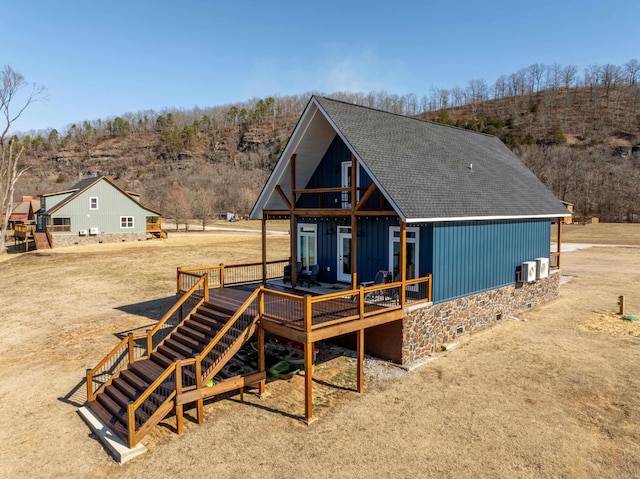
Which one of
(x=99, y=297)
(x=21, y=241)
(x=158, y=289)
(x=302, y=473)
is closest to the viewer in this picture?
(x=302, y=473)

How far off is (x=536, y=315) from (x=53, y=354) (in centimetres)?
1892

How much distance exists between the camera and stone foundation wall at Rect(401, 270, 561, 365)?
12820 mm

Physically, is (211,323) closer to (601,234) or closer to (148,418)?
(148,418)

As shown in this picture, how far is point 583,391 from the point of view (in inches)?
419

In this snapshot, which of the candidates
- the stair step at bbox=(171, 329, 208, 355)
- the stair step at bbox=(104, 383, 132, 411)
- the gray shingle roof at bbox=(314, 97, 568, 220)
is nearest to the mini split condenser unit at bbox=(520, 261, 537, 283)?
the gray shingle roof at bbox=(314, 97, 568, 220)

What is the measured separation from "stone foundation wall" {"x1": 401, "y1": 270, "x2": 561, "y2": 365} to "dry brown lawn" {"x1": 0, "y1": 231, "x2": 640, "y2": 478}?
1.84ft

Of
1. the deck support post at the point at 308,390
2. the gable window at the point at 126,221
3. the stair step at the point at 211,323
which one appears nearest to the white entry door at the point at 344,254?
the stair step at the point at 211,323

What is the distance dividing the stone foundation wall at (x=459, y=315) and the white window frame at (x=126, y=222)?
4434cm

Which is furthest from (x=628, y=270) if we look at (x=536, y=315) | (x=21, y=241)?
(x=21, y=241)

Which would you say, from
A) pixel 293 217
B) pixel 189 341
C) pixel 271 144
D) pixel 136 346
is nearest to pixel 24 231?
pixel 136 346

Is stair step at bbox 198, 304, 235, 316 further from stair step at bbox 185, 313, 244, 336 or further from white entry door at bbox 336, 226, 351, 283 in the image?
white entry door at bbox 336, 226, 351, 283

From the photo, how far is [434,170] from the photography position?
610 inches

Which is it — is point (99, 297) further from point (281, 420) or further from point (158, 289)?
point (281, 420)

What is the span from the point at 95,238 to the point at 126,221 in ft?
13.3
